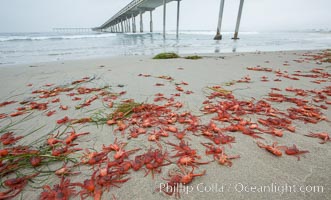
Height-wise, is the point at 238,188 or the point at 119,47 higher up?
the point at 119,47

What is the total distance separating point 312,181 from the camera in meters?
1.18

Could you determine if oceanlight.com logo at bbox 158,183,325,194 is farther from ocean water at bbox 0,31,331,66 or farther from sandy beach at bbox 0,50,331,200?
ocean water at bbox 0,31,331,66

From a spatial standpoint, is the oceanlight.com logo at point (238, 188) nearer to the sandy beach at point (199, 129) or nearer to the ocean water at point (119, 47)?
the sandy beach at point (199, 129)

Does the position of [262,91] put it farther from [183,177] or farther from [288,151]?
[183,177]

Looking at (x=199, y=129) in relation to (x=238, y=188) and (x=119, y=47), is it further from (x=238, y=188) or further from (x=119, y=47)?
(x=119, y=47)

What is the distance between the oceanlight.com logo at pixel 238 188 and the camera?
1.13 meters

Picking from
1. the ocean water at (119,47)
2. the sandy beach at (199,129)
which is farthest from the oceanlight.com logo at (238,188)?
the ocean water at (119,47)

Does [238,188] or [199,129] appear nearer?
[238,188]

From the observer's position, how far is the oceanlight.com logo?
3.72 feet

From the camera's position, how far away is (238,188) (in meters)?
1.18

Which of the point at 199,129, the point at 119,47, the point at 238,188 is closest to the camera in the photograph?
the point at 238,188

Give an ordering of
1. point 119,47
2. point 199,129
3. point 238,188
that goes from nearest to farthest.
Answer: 1. point 238,188
2. point 199,129
3. point 119,47

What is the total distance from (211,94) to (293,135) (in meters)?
1.40

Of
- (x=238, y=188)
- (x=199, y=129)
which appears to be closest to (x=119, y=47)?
(x=199, y=129)
